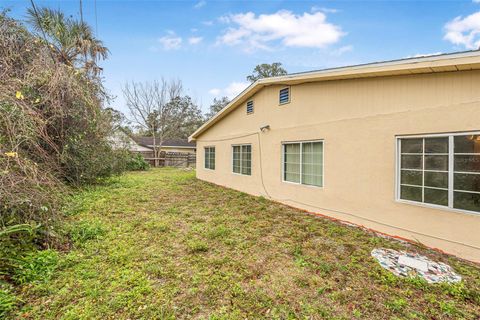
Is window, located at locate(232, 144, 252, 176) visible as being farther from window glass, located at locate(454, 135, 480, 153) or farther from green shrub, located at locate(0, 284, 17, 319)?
green shrub, located at locate(0, 284, 17, 319)

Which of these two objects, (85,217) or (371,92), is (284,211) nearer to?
(371,92)

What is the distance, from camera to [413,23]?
23.7 feet

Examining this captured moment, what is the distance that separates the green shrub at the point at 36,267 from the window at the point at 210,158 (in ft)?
28.8

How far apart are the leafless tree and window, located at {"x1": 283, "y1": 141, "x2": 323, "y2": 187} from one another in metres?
18.4

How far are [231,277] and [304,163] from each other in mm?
4220

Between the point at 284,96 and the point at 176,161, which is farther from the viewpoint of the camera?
the point at 176,161

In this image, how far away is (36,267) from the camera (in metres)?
3.12

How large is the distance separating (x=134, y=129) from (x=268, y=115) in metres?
20.9

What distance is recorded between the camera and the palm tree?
21.9 feet

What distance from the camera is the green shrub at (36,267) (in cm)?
292

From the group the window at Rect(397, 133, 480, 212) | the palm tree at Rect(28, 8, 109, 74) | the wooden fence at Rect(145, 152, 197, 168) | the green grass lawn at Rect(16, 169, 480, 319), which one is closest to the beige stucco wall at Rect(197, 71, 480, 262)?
the window at Rect(397, 133, 480, 212)

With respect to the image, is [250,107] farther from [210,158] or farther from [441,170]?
[441,170]

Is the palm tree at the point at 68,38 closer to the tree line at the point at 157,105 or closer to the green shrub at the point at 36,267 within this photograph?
the green shrub at the point at 36,267

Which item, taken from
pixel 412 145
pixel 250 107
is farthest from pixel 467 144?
pixel 250 107
